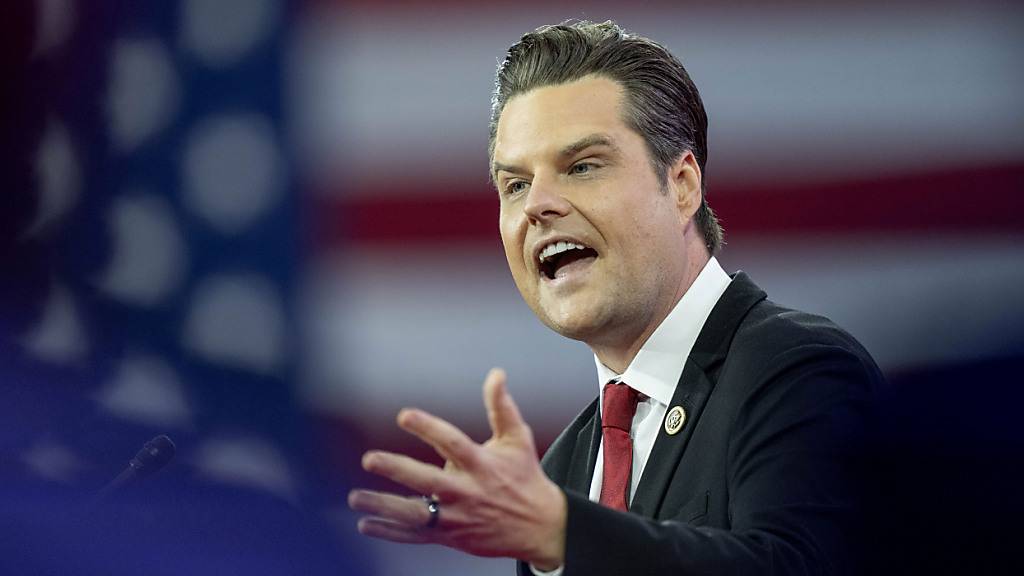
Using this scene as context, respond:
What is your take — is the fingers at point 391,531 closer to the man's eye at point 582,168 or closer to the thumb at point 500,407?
the thumb at point 500,407

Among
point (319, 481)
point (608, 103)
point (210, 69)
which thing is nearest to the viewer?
point (608, 103)

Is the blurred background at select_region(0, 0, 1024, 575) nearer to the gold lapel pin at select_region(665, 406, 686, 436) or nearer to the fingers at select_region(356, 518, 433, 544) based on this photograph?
the gold lapel pin at select_region(665, 406, 686, 436)

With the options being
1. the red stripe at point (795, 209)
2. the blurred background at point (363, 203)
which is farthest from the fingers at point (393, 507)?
the red stripe at point (795, 209)

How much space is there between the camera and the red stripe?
7.28 feet

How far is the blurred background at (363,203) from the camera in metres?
2.23

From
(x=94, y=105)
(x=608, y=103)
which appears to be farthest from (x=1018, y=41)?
(x=94, y=105)

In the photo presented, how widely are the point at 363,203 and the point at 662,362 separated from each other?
3.71 feet

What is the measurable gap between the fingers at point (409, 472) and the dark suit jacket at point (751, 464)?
138 mm

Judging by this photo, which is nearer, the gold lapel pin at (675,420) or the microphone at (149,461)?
the microphone at (149,461)

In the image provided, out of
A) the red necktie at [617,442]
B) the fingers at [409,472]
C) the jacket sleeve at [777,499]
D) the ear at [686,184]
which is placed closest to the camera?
the fingers at [409,472]

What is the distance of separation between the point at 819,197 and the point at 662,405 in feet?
3.09

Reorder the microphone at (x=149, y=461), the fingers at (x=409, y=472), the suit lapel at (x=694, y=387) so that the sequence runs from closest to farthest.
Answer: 1. the fingers at (x=409, y=472)
2. the microphone at (x=149, y=461)
3. the suit lapel at (x=694, y=387)

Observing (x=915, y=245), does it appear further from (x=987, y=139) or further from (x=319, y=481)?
(x=319, y=481)

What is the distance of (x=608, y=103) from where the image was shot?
1.68m
